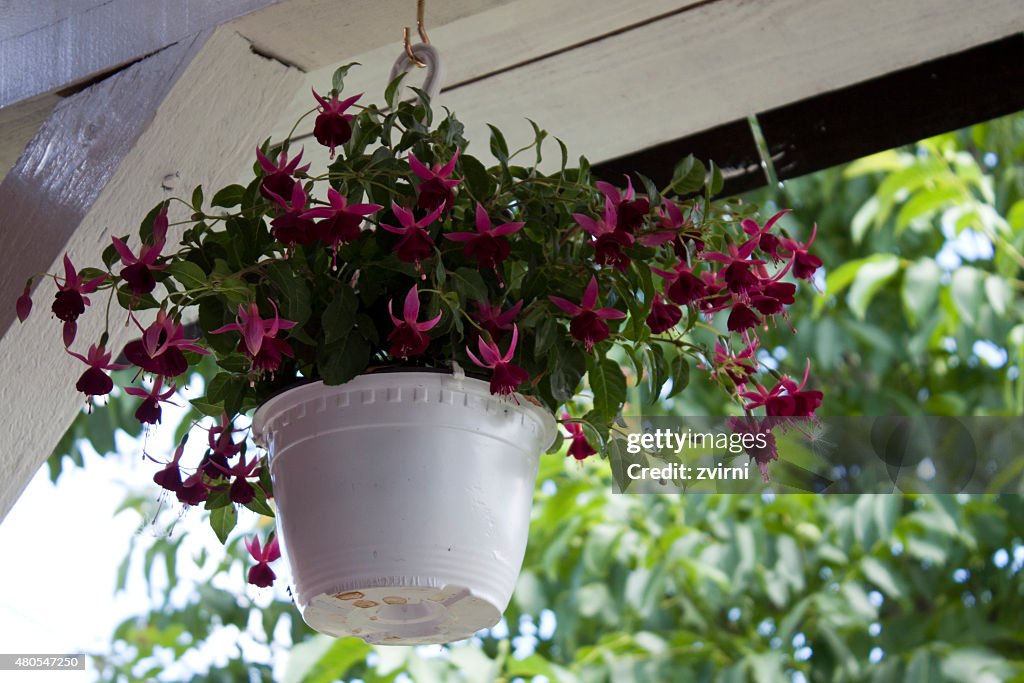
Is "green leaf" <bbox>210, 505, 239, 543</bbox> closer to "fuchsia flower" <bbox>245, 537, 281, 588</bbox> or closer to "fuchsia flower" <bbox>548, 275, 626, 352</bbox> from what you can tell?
"fuchsia flower" <bbox>245, 537, 281, 588</bbox>

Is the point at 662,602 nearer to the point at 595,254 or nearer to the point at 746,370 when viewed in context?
the point at 746,370

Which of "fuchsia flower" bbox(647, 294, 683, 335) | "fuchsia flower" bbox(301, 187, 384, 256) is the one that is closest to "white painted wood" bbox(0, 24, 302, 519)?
"fuchsia flower" bbox(301, 187, 384, 256)

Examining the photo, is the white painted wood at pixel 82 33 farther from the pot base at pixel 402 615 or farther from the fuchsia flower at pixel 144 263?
the pot base at pixel 402 615

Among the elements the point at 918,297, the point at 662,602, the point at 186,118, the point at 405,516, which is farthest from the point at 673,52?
the point at 662,602

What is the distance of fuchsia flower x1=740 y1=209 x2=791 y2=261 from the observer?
81 cm

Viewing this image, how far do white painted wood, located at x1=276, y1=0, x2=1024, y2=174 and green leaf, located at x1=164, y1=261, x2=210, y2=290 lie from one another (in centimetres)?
38

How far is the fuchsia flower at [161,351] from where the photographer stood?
69 centimetres

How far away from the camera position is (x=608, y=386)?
79cm

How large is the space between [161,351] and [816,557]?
6.53ft

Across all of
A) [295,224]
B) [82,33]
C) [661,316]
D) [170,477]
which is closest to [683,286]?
[661,316]

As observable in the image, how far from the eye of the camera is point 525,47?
1.04 m

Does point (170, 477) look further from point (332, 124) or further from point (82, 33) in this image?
point (82, 33)

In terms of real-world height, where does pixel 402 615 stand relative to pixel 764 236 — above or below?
below

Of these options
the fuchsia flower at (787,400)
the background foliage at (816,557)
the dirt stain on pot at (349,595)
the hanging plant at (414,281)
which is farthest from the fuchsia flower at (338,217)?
the background foliage at (816,557)
